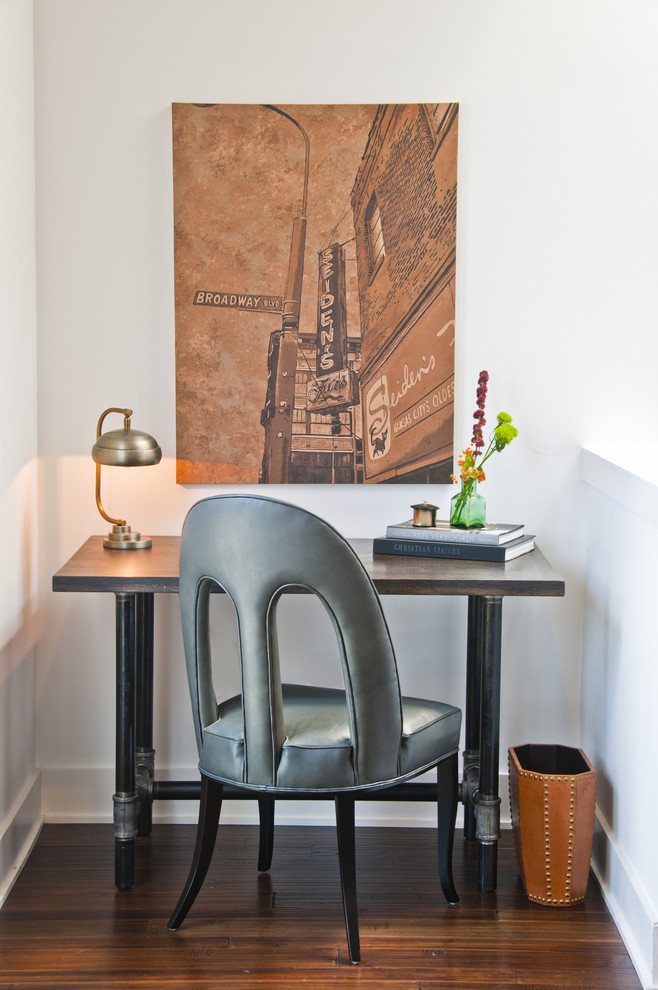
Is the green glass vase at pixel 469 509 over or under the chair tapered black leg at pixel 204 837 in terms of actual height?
over

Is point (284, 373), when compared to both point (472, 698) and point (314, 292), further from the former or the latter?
point (472, 698)

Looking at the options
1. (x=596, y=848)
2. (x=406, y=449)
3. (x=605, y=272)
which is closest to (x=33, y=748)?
(x=406, y=449)

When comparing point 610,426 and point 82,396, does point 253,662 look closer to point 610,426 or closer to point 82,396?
point 82,396

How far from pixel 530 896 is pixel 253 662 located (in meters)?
0.94

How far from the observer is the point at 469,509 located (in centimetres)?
234

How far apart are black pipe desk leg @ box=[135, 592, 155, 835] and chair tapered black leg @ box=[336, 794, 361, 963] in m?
0.71

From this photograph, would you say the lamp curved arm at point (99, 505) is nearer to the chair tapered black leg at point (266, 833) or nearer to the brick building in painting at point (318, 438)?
the brick building in painting at point (318, 438)

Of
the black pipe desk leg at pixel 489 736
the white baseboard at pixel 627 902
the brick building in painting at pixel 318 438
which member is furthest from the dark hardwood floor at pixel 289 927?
the brick building in painting at pixel 318 438

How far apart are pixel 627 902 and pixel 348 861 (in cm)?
65

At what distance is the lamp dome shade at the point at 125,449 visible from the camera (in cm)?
230

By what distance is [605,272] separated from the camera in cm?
252

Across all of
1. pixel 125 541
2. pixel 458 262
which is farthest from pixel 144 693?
pixel 458 262

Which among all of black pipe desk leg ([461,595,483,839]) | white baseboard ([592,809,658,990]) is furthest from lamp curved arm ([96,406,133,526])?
white baseboard ([592,809,658,990])

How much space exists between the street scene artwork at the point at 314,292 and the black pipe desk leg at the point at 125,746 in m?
0.54
